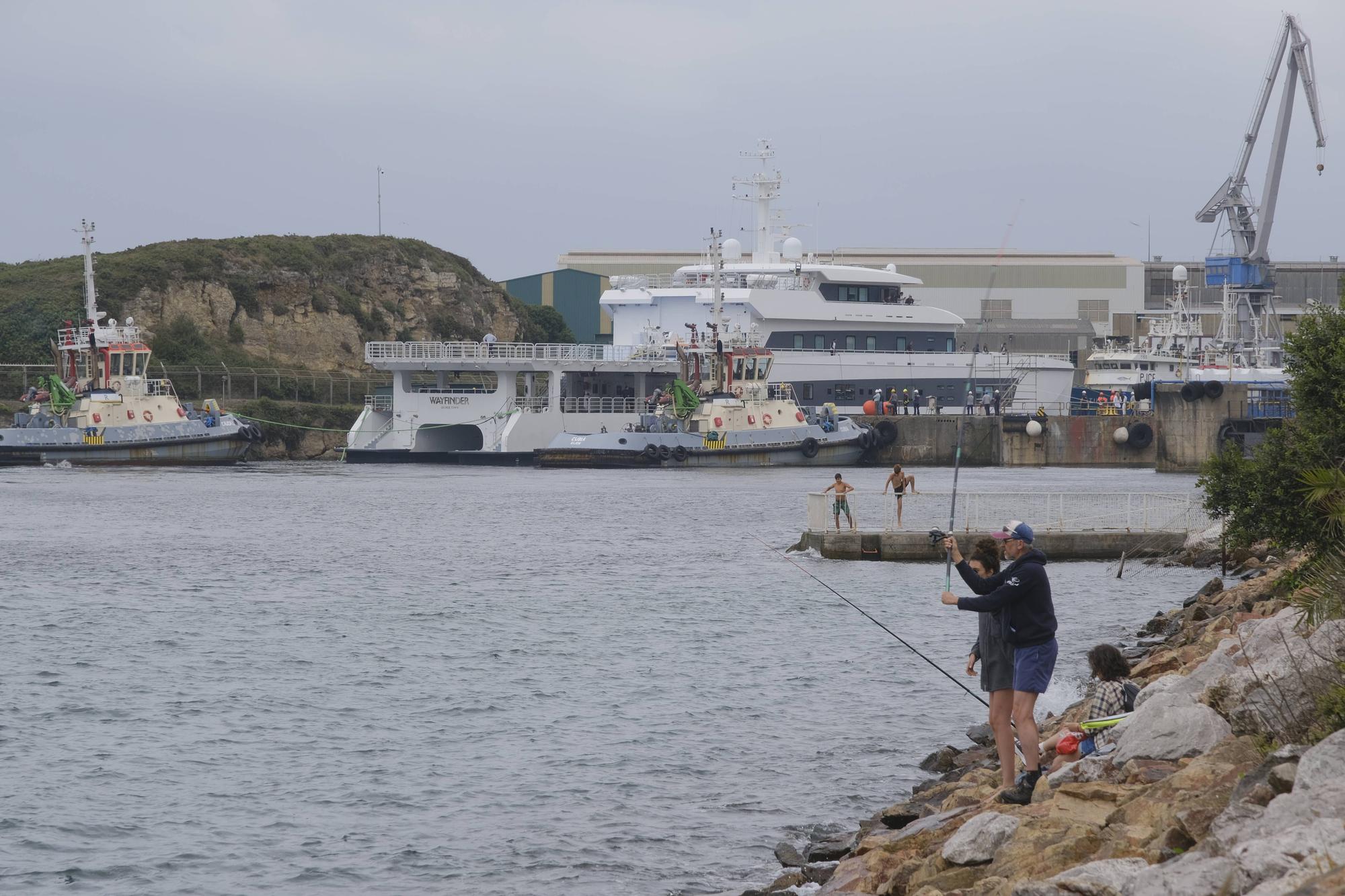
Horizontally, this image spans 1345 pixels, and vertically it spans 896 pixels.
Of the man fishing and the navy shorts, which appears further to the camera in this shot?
the navy shorts

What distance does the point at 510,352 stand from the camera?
54.6 metres

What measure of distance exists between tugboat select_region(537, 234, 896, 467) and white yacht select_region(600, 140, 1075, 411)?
504cm

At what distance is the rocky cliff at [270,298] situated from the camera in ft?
235

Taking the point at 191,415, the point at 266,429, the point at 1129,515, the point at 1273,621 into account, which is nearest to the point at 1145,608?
the point at 1129,515

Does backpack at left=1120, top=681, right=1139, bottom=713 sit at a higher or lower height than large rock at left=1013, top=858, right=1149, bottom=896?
higher

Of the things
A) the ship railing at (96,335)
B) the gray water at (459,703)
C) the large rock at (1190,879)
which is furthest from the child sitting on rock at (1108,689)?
the ship railing at (96,335)

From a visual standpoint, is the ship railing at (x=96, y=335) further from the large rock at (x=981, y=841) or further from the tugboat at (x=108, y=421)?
the large rock at (x=981, y=841)

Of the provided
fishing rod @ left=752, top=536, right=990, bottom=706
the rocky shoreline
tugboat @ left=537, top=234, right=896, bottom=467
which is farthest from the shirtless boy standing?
tugboat @ left=537, top=234, right=896, bottom=467

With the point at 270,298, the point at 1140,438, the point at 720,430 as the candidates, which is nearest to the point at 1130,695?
the point at 720,430

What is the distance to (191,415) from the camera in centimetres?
5359

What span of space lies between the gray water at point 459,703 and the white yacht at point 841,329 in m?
28.0

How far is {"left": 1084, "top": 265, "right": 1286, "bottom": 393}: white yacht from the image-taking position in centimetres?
5419

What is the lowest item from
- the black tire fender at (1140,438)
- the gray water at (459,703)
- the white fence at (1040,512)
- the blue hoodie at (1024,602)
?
the gray water at (459,703)

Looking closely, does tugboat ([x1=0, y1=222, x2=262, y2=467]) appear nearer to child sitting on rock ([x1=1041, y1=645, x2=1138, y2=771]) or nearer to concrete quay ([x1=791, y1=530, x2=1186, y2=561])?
concrete quay ([x1=791, y1=530, x2=1186, y2=561])
